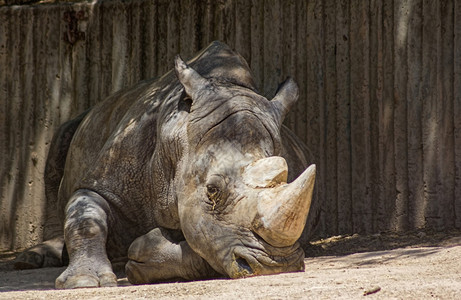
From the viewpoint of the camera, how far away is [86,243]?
6176 mm

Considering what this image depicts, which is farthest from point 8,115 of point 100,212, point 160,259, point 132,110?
point 160,259

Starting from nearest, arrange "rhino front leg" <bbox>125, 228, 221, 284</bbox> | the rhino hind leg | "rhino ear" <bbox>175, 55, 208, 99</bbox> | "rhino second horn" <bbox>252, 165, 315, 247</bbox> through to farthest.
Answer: "rhino second horn" <bbox>252, 165, 315, 247</bbox>, "rhino front leg" <bbox>125, 228, 221, 284</bbox>, "rhino ear" <bbox>175, 55, 208, 99</bbox>, the rhino hind leg

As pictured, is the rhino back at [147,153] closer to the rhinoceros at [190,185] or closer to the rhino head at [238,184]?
the rhinoceros at [190,185]

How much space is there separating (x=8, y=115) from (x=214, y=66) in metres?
3.42

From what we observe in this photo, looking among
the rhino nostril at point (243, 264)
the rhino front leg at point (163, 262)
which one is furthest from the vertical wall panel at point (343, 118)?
the rhino nostril at point (243, 264)

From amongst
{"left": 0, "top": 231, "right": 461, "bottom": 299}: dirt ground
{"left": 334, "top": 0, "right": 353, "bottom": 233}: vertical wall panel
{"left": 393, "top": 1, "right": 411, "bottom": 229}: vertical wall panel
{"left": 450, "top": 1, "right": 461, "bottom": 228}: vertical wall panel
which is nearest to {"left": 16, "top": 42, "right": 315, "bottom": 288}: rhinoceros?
{"left": 0, "top": 231, "right": 461, "bottom": 299}: dirt ground

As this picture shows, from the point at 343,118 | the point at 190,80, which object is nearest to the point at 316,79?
the point at 343,118

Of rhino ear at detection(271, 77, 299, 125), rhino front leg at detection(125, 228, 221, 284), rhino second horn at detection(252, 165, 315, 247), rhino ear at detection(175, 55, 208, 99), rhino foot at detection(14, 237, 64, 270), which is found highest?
rhino ear at detection(175, 55, 208, 99)

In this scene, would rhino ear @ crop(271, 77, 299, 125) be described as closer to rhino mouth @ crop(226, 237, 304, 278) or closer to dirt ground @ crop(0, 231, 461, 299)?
dirt ground @ crop(0, 231, 461, 299)

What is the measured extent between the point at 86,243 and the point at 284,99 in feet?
6.24

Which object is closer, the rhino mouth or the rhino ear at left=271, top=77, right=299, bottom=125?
the rhino mouth

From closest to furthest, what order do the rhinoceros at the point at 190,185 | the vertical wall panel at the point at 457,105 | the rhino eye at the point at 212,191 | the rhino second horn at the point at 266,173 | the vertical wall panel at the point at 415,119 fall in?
the rhinoceros at the point at 190,185
the rhino second horn at the point at 266,173
the rhino eye at the point at 212,191
the vertical wall panel at the point at 457,105
the vertical wall panel at the point at 415,119

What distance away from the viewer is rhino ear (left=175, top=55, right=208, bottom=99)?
6.46 m

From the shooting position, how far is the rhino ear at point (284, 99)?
255 inches
